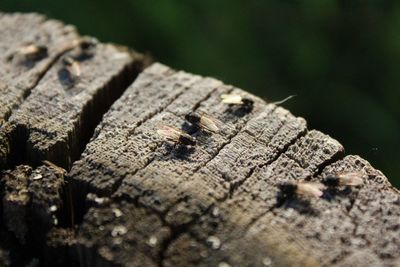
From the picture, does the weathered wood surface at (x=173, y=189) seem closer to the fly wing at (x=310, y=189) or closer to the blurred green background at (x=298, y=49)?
the fly wing at (x=310, y=189)

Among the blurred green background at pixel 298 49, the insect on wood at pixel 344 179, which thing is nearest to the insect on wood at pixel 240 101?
the insect on wood at pixel 344 179

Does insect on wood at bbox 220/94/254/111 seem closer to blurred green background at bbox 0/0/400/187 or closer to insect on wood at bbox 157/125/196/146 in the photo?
insect on wood at bbox 157/125/196/146

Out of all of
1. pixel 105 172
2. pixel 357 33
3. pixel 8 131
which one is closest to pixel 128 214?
Answer: pixel 105 172

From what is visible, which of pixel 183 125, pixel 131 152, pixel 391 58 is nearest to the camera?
pixel 131 152

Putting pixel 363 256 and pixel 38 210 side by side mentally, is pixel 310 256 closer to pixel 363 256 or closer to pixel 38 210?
pixel 363 256

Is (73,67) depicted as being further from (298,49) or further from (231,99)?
(298,49)

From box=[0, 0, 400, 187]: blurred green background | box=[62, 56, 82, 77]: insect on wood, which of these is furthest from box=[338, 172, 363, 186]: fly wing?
box=[0, 0, 400, 187]: blurred green background

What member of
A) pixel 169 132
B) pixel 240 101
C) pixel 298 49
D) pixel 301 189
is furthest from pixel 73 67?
pixel 298 49
